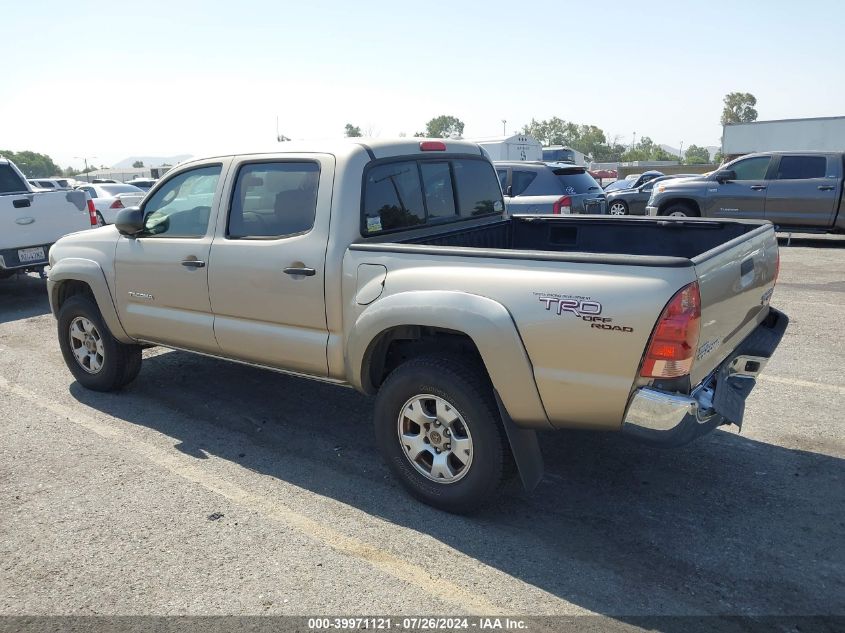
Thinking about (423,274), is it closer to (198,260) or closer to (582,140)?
(198,260)

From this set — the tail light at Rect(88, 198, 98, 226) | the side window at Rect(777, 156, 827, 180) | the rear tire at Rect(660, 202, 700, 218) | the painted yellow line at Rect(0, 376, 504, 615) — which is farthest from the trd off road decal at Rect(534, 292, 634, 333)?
the side window at Rect(777, 156, 827, 180)

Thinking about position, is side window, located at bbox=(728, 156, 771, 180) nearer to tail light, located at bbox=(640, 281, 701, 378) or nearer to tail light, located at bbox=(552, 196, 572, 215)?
tail light, located at bbox=(552, 196, 572, 215)

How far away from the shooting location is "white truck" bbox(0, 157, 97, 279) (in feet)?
30.0

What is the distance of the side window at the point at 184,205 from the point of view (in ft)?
15.4

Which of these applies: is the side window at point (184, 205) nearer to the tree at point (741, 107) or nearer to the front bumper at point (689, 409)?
the front bumper at point (689, 409)

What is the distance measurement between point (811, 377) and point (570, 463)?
2.63m

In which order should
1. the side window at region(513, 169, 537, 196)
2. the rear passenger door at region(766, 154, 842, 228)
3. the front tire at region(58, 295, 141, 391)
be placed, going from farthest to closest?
the rear passenger door at region(766, 154, 842, 228) < the side window at region(513, 169, 537, 196) < the front tire at region(58, 295, 141, 391)

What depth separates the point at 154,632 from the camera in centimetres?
290

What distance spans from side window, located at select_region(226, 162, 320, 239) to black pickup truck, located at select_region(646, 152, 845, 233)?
10.8 m

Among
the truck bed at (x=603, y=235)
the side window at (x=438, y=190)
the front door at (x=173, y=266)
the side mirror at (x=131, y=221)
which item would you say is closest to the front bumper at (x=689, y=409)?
the truck bed at (x=603, y=235)

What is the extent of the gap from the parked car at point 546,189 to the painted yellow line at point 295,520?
7.05 metres

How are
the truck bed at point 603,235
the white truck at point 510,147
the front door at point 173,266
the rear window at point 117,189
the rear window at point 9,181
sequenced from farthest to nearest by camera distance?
the white truck at point 510,147, the rear window at point 117,189, the rear window at point 9,181, the front door at point 173,266, the truck bed at point 603,235

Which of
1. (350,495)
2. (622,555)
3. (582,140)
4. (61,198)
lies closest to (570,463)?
(622,555)

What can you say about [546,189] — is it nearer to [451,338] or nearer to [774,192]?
[774,192]
